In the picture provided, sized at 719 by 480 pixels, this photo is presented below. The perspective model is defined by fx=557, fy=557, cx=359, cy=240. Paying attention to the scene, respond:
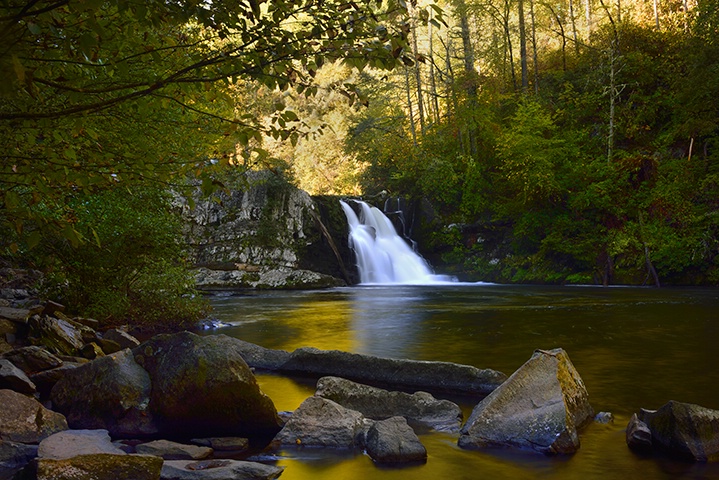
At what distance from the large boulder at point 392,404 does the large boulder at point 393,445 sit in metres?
0.80

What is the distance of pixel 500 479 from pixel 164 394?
3.15m

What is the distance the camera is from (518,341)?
1060 cm

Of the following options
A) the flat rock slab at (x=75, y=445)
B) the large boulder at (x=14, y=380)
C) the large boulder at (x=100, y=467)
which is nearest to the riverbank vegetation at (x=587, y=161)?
the large boulder at (x=14, y=380)

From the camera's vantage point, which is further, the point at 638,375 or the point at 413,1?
the point at 638,375

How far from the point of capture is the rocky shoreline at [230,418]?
4.50 meters

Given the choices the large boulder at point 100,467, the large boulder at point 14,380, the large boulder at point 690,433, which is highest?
the large boulder at point 14,380

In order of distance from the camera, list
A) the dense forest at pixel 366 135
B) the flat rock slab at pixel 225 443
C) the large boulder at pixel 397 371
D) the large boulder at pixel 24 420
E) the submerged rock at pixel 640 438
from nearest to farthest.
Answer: the dense forest at pixel 366 135 → the large boulder at pixel 24 420 → the submerged rock at pixel 640 438 → the flat rock slab at pixel 225 443 → the large boulder at pixel 397 371

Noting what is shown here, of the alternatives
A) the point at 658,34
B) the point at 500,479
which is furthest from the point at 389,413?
the point at 658,34

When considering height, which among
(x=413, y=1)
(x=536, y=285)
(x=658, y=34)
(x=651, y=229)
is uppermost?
(x=658, y=34)

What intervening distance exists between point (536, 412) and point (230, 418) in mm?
2845

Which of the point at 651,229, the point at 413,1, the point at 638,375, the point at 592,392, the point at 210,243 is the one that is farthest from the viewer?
the point at 210,243

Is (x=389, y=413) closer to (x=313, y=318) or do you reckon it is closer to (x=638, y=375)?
(x=638, y=375)

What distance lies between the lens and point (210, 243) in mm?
25641

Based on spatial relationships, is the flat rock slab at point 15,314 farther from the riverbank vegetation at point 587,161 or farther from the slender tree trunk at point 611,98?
the slender tree trunk at point 611,98
